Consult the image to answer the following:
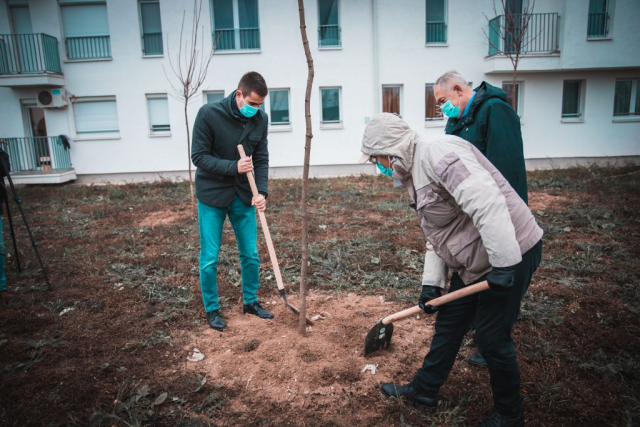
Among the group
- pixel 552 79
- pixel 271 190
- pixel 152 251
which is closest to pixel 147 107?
pixel 271 190

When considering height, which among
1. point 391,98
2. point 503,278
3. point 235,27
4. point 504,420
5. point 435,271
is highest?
point 235,27

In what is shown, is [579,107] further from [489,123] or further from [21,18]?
[21,18]

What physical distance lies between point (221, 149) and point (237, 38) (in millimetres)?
12382

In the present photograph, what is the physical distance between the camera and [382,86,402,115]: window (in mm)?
14812

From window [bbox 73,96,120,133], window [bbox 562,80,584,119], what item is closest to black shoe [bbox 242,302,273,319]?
window [bbox 73,96,120,133]

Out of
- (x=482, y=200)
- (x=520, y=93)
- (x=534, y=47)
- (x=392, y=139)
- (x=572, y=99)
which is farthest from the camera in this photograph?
(x=572, y=99)

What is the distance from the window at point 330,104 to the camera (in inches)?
580

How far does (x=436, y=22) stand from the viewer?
1471 cm

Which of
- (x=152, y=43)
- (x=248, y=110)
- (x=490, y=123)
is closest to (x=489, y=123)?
(x=490, y=123)

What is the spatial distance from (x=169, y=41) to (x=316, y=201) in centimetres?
865

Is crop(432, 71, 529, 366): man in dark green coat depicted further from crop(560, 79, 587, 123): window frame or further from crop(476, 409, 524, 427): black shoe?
crop(560, 79, 587, 123): window frame

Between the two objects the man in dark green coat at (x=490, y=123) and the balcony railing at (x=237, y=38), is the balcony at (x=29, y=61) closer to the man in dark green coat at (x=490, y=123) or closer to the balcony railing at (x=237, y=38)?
the balcony railing at (x=237, y=38)

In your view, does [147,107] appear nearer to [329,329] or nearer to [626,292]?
[329,329]

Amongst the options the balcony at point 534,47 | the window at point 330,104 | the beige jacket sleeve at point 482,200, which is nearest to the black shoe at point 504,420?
the beige jacket sleeve at point 482,200
